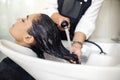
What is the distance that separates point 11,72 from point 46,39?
0.21 m

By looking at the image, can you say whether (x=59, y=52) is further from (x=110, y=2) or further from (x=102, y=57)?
(x=110, y=2)

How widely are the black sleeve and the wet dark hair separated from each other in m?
0.11

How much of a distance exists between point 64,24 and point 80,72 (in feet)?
1.09

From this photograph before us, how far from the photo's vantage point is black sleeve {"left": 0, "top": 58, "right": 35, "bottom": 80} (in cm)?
103

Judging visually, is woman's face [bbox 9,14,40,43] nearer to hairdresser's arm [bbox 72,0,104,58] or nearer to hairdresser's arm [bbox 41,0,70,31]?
hairdresser's arm [bbox 41,0,70,31]

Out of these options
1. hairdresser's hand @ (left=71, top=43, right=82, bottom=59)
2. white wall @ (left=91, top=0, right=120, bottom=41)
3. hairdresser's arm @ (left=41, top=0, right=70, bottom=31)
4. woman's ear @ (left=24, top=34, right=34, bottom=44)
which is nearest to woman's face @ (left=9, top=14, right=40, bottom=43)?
woman's ear @ (left=24, top=34, right=34, bottom=44)

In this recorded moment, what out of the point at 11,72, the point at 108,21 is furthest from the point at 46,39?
the point at 108,21

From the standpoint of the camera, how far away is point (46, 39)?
105 cm

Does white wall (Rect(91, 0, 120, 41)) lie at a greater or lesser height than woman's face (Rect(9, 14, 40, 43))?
lesser

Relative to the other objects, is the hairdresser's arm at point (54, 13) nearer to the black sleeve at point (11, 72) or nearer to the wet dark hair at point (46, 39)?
the wet dark hair at point (46, 39)

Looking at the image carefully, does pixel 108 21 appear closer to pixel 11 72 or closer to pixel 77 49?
pixel 77 49

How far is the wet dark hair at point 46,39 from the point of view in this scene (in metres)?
1.05

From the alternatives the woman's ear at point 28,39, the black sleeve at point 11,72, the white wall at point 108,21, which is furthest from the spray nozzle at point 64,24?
the white wall at point 108,21

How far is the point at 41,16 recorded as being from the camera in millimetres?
1088
